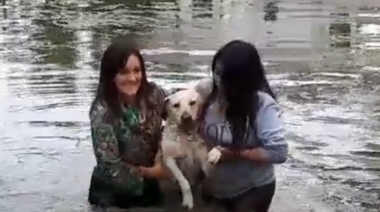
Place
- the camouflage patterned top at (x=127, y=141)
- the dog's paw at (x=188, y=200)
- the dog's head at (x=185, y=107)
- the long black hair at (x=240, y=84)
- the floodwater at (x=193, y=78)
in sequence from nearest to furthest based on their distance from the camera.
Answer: the long black hair at (x=240, y=84)
the dog's head at (x=185, y=107)
the camouflage patterned top at (x=127, y=141)
the dog's paw at (x=188, y=200)
the floodwater at (x=193, y=78)

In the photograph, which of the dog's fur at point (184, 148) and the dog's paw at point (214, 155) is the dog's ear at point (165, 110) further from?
the dog's paw at point (214, 155)

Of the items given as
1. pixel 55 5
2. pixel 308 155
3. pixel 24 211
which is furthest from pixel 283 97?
pixel 55 5

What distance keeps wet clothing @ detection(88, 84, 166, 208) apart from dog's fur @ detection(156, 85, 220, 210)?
0.49ft

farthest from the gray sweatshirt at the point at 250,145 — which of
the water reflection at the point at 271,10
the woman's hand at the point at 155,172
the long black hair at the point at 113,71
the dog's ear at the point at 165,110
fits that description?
the water reflection at the point at 271,10

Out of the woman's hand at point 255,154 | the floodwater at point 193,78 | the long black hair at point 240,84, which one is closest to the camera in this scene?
the long black hair at point 240,84

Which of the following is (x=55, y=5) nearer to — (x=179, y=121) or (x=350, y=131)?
(x=350, y=131)

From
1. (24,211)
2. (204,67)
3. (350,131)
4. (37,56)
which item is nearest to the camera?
(24,211)

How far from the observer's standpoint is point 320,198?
7.30 m

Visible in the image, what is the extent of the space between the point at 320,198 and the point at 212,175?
171 cm

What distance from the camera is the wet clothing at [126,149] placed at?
6.06 m

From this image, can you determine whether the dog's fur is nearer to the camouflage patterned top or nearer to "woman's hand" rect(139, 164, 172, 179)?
"woman's hand" rect(139, 164, 172, 179)

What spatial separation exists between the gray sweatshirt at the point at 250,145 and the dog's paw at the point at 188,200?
1.09ft

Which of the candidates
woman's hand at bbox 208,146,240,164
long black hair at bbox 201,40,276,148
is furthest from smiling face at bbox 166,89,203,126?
woman's hand at bbox 208,146,240,164

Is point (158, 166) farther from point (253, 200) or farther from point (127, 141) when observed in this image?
point (253, 200)
